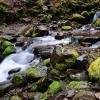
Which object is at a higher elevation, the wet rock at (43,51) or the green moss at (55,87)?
the wet rock at (43,51)

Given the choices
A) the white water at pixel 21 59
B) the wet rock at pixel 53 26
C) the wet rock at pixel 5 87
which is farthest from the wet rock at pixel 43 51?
the wet rock at pixel 53 26

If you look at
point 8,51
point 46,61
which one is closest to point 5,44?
point 8,51

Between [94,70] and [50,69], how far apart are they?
1.78 metres

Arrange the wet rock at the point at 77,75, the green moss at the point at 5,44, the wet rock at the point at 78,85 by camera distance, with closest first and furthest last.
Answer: the wet rock at the point at 78,85 < the wet rock at the point at 77,75 < the green moss at the point at 5,44

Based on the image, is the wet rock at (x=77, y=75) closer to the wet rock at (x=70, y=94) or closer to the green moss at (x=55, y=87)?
the green moss at (x=55, y=87)

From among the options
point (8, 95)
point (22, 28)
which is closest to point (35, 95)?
point (8, 95)

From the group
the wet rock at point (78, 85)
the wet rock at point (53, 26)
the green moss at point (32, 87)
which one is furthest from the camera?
Result: the wet rock at point (53, 26)

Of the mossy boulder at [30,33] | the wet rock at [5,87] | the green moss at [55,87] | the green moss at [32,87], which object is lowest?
the wet rock at [5,87]

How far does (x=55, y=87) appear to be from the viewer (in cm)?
836

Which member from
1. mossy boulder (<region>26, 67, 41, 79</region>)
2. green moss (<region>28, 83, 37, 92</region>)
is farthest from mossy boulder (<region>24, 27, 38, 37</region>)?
green moss (<region>28, 83, 37, 92</region>)

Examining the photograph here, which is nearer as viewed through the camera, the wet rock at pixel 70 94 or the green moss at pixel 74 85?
the wet rock at pixel 70 94

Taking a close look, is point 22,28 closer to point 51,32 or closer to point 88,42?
point 51,32

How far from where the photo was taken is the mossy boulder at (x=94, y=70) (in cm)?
827

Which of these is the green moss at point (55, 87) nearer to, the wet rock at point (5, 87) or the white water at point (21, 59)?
the wet rock at point (5, 87)
